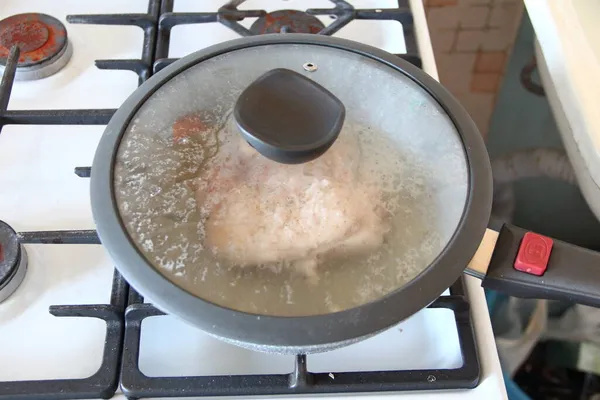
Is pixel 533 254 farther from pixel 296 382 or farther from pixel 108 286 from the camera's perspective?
pixel 108 286

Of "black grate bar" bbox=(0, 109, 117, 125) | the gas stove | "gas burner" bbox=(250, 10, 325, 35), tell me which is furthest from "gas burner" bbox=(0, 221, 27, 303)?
"gas burner" bbox=(250, 10, 325, 35)

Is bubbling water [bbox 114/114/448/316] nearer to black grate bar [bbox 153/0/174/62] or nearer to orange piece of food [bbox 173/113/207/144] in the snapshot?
orange piece of food [bbox 173/113/207/144]

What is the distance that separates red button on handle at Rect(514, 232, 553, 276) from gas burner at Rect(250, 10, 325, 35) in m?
0.36

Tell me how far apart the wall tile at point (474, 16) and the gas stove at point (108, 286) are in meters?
0.20

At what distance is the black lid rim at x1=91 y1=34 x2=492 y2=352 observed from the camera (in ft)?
1.24

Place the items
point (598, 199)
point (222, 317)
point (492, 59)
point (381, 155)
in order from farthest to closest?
point (492, 59), point (598, 199), point (381, 155), point (222, 317)

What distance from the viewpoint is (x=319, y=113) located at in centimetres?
44

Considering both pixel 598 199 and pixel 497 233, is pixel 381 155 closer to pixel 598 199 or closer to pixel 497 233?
pixel 497 233

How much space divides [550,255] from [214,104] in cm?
28

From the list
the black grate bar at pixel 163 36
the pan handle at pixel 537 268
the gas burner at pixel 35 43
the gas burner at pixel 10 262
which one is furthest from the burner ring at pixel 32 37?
the pan handle at pixel 537 268

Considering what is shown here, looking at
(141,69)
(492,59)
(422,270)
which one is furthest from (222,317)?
(492,59)

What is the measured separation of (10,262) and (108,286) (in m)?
0.08

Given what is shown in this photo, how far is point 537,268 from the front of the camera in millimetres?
449

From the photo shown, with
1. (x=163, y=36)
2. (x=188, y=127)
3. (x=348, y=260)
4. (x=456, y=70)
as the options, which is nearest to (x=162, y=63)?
(x=163, y=36)
